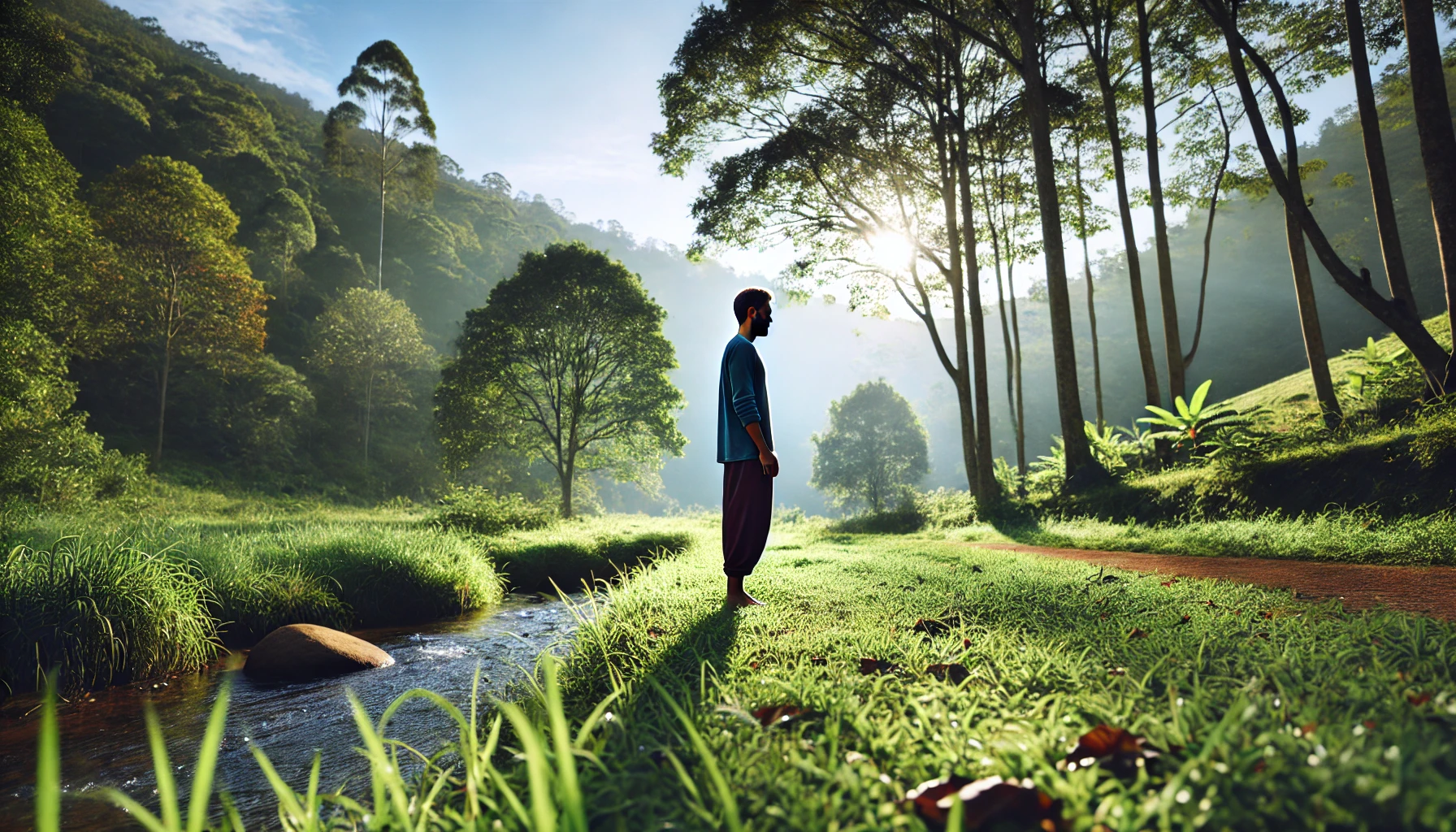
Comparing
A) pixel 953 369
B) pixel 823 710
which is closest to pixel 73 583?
pixel 823 710

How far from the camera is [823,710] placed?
5.64 feet

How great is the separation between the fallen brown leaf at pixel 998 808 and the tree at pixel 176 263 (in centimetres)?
2908

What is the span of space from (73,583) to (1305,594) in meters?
8.18

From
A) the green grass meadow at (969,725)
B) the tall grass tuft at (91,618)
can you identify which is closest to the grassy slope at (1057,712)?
the green grass meadow at (969,725)

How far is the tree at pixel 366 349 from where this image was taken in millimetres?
31719

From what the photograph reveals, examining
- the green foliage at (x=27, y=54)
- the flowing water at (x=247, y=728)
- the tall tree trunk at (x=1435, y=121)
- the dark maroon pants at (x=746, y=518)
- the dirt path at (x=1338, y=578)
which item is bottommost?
the flowing water at (x=247, y=728)

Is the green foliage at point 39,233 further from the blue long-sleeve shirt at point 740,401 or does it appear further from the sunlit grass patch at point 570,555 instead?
the blue long-sleeve shirt at point 740,401

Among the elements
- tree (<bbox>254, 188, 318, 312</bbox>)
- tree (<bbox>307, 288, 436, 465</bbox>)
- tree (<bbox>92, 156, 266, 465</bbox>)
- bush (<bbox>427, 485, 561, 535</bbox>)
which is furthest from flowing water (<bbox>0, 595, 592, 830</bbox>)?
tree (<bbox>254, 188, 318, 312</bbox>)

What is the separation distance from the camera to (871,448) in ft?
143

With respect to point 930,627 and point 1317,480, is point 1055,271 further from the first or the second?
point 930,627

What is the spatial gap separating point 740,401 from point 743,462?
Result: 39 cm

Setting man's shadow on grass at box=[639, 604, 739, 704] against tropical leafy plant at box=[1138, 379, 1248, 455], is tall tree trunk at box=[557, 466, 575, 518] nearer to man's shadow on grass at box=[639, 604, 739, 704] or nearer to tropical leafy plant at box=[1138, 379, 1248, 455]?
tropical leafy plant at box=[1138, 379, 1248, 455]

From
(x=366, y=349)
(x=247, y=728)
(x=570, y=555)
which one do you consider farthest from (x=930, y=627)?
Result: (x=366, y=349)

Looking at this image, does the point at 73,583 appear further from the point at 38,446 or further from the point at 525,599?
the point at 38,446
